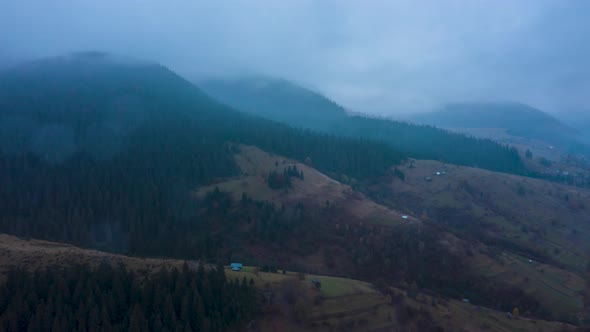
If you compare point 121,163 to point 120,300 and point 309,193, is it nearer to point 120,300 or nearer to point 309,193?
point 309,193

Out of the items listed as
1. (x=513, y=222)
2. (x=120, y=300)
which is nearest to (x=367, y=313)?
(x=120, y=300)

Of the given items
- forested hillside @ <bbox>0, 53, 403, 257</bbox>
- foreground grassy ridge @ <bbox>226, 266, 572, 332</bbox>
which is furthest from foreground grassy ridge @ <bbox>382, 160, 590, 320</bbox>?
forested hillside @ <bbox>0, 53, 403, 257</bbox>

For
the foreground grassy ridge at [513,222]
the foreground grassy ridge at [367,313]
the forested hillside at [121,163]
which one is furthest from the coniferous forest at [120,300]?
the foreground grassy ridge at [513,222]

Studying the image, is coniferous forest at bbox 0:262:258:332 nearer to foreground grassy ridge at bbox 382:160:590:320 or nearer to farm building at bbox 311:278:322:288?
farm building at bbox 311:278:322:288

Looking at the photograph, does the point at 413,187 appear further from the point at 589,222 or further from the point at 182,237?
the point at 182,237

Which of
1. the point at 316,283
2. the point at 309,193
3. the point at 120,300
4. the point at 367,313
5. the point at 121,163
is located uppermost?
the point at 121,163

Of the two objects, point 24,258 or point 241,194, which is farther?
point 241,194

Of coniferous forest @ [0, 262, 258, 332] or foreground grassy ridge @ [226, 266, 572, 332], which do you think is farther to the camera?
foreground grassy ridge @ [226, 266, 572, 332]

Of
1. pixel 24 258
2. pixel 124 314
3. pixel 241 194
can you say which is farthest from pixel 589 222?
pixel 24 258
